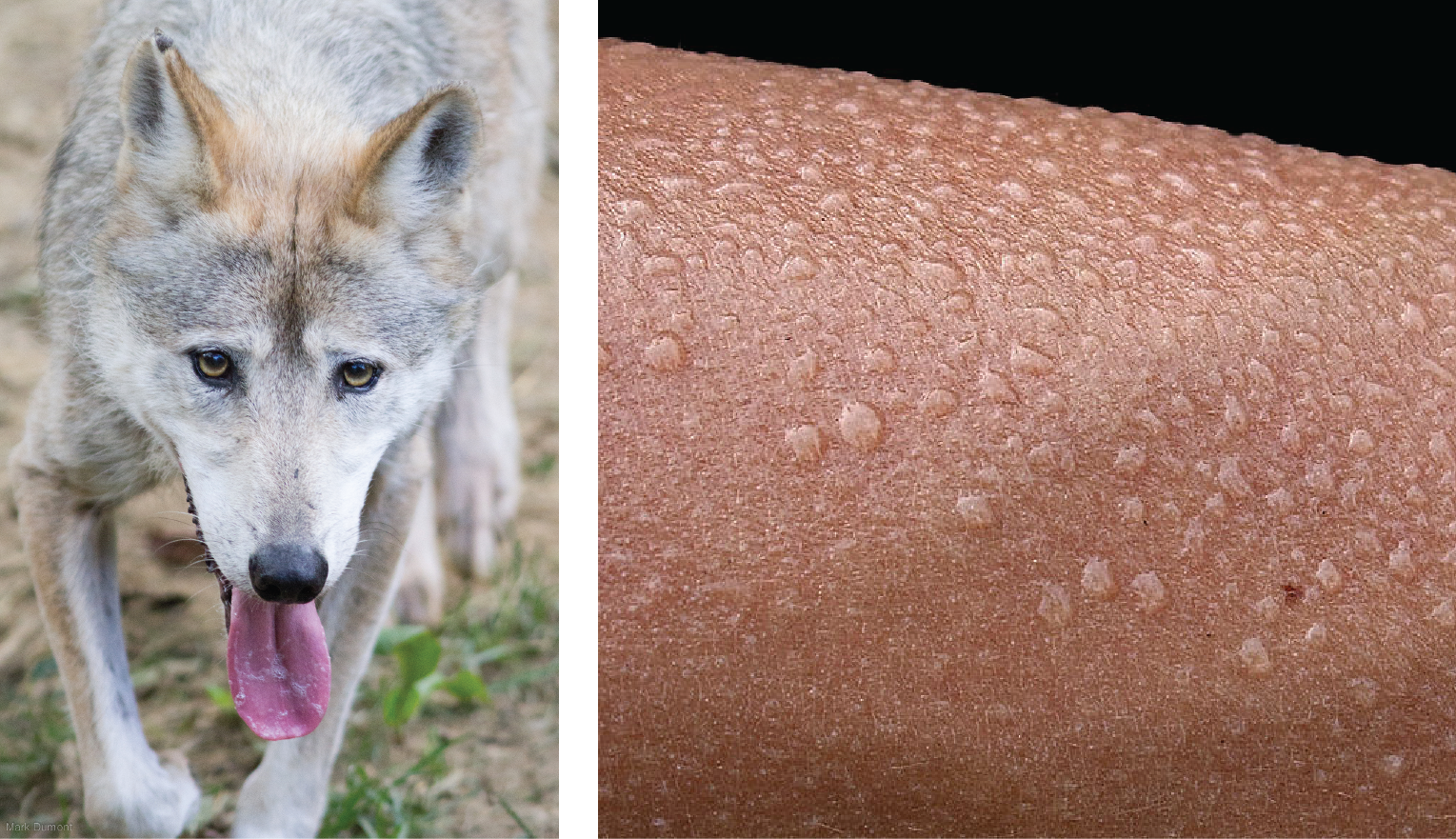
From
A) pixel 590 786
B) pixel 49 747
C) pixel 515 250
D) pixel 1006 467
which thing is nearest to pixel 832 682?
pixel 1006 467

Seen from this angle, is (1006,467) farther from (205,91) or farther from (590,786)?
(205,91)

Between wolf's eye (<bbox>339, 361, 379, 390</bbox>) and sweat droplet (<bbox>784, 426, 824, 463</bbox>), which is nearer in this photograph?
sweat droplet (<bbox>784, 426, 824, 463</bbox>)

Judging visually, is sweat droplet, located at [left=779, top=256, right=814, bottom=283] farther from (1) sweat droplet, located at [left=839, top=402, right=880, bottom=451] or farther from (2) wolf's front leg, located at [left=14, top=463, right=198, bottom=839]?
(2) wolf's front leg, located at [left=14, top=463, right=198, bottom=839]

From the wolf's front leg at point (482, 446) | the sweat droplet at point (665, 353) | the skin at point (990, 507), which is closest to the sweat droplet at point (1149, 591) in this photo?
the skin at point (990, 507)

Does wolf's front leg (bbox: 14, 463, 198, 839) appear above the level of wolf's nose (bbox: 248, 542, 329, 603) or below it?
below

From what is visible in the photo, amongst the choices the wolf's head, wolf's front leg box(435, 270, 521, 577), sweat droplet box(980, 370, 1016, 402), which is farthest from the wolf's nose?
sweat droplet box(980, 370, 1016, 402)

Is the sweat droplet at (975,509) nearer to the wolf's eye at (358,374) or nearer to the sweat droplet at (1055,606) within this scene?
the sweat droplet at (1055,606)

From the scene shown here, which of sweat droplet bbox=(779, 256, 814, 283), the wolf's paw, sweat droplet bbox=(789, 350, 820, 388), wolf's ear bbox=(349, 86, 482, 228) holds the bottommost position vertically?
the wolf's paw
